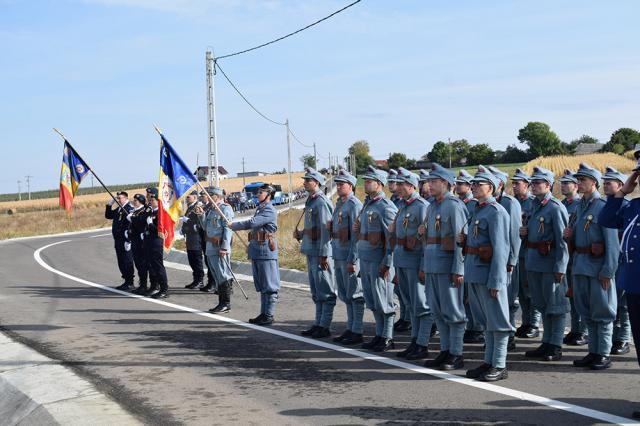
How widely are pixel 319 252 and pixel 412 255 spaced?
155 centimetres

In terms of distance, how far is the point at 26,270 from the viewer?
19453 mm

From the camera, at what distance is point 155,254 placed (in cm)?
1369

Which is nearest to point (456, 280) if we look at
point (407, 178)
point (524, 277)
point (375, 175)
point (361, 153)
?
point (407, 178)

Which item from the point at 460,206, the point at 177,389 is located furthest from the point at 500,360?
the point at 177,389

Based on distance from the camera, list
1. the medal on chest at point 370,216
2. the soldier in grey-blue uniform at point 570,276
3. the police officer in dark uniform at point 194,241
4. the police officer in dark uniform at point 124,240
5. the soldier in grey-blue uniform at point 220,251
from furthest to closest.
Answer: the police officer in dark uniform at point 124,240
the police officer in dark uniform at point 194,241
the soldier in grey-blue uniform at point 220,251
the medal on chest at point 370,216
the soldier in grey-blue uniform at point 570,276

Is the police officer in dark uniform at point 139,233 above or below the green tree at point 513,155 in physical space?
below

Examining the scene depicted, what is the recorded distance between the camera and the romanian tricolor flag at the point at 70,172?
14570mm

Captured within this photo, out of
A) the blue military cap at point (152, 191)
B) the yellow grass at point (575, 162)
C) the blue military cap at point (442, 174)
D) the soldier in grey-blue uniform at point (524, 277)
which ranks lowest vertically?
the soldier in grey-blue uniform at point (524, 277)

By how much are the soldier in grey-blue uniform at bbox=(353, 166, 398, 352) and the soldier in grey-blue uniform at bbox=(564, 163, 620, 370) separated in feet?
6.46

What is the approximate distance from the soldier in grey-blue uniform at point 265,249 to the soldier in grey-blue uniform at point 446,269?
3015 mm

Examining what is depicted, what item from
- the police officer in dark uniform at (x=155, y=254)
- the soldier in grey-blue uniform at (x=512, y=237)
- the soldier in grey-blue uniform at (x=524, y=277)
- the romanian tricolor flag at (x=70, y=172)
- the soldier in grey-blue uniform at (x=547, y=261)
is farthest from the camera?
the romanian tricolor flag at (x=70, y=172)

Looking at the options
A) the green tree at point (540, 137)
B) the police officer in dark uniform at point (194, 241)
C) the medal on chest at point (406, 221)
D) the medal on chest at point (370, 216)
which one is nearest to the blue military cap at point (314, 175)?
the medal on chest at point (370, 216)

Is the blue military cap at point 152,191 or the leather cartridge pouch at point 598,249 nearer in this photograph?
the leather cartridge pouch at point 598,249

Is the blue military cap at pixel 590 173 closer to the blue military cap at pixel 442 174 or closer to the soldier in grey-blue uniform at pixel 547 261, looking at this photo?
the soldier in grey-blue uniform at pixel 547 261
